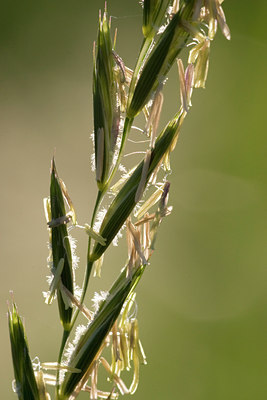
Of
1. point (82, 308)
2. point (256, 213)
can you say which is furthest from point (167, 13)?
point (256, 213)

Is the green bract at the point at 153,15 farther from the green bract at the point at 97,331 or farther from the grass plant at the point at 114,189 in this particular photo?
the green bract at the point at 97,331

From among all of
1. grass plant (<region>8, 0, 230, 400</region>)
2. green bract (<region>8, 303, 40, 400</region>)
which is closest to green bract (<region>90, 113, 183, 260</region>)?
grass plant (<region>8, 0, 230, 400</region>)

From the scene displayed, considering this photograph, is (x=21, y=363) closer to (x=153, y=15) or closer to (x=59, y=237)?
(x=59, y=237)

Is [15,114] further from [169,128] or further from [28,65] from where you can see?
[169,128]

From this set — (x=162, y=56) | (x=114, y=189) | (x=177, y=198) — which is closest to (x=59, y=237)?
(x=114, y=189)

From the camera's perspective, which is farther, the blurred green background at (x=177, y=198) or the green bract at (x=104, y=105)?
the blurred green background at (x=177, y=198)

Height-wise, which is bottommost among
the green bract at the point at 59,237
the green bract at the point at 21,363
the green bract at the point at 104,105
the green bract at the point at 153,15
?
the green bract at the point at 21,363

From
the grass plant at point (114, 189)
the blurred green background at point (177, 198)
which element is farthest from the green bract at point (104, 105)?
the blurred green background at point (177, 198)

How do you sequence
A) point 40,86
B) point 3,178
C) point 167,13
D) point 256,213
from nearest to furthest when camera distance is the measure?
1. point 167,13
2. point 256,213
3. point 3,178
4. point 40,86
